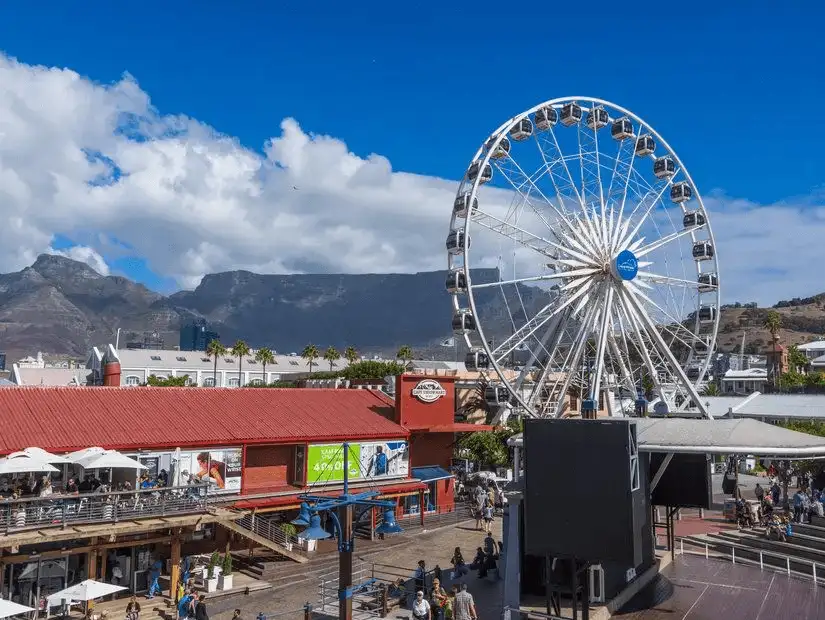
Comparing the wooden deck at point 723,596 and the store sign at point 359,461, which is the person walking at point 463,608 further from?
the store sign at point 359,461

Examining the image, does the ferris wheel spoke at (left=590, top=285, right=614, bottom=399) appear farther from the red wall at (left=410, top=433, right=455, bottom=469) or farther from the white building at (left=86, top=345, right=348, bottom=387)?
the white building at (left=86, top=345, right=348, bottom=387)

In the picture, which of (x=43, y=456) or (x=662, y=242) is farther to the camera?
(x=662, y=242)

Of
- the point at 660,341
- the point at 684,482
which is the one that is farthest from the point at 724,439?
the point at 660,341

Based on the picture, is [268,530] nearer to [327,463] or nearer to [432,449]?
[327,463]

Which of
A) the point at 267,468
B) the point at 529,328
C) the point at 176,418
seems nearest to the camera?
the point at 176,418

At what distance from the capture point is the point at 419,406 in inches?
1598

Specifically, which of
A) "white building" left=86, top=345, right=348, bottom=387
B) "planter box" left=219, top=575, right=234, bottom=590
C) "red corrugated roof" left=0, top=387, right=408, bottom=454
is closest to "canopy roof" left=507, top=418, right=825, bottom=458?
"planter box" left=219, top=575, right=234, bottom=590

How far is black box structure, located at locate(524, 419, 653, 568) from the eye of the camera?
16.8 metres

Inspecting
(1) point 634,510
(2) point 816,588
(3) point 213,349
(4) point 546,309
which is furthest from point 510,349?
(3) point 213,349

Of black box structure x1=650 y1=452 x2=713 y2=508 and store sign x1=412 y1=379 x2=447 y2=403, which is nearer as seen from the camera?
black box structure x1=650 y1=452 x2=713 y2=508

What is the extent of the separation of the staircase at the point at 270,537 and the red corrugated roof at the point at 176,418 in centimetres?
353

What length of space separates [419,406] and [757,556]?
1910 centimetres

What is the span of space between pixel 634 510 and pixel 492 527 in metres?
21.4

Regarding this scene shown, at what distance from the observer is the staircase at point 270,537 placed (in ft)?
95.3
